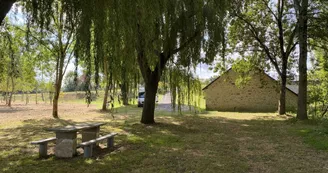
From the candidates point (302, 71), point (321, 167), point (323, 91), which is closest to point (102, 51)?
point (321, 167)

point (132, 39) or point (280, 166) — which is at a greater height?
point (132, 39)

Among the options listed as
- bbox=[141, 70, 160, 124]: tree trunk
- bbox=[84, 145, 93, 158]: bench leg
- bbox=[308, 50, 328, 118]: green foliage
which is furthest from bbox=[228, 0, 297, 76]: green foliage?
bbox=[84, 145, 93, 158]: bench leg

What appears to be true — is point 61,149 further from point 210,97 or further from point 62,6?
point 210,97

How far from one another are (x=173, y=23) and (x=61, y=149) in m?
3.93

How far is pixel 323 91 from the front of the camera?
15.5 meters

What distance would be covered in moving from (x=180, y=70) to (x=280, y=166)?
4483mm

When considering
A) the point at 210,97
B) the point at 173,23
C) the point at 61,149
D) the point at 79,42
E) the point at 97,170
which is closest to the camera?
the point at 79,42

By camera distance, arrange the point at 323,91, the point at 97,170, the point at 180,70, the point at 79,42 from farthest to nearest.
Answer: the point at 323,91, the point at 180,70, the point at 97,170, the point at 79,42

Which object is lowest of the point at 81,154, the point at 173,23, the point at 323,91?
the point at 81,154

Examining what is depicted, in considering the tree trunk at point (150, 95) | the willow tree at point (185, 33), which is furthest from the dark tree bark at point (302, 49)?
the tree trunk at point (150, 95)

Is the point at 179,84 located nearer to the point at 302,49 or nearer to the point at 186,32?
the point at 186,32

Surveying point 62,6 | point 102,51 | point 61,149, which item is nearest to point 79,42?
point 102,51

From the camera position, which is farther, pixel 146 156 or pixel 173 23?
pixel 173 23

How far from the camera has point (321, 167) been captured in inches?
166
